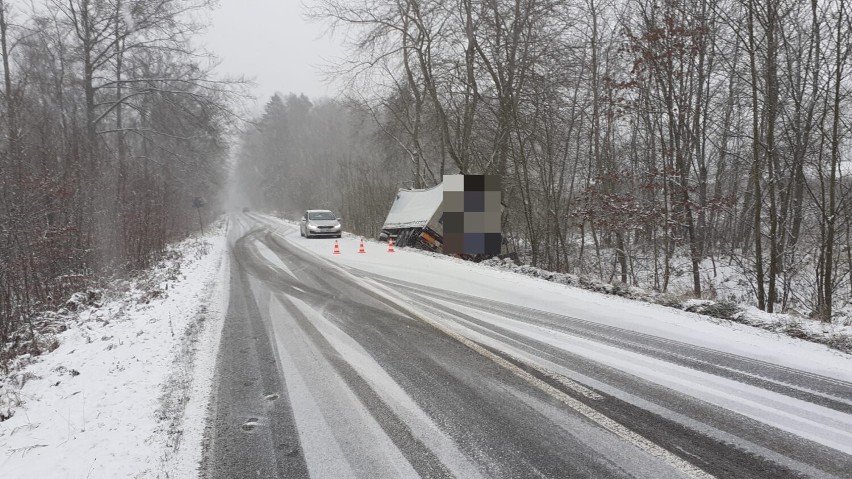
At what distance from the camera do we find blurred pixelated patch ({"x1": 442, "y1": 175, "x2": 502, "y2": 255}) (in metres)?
16.2

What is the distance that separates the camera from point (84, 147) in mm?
12234

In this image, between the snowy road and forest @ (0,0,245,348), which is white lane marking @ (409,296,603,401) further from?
forest @ (0,0,245,348)

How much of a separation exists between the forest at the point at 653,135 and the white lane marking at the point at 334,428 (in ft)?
22.7

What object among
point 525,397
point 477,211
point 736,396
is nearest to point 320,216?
point 477,211

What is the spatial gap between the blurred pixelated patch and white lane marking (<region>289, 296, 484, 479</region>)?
10.5 meters

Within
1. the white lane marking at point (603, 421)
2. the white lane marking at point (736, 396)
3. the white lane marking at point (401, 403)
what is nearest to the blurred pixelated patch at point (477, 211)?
the white lane marking at point (401, 403)

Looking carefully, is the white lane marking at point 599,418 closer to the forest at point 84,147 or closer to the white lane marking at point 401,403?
the white lane marking at point 401,403

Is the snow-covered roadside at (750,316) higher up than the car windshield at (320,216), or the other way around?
the car windshield at (320,216)

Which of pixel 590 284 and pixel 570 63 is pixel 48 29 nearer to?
pixel 570 63

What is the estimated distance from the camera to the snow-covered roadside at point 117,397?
310 cm

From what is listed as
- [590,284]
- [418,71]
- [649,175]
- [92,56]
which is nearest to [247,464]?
[590,284]

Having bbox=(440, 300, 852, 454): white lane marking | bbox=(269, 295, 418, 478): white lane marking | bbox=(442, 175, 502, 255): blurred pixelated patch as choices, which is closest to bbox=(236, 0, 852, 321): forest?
bbox=(442, 175, 502, 255): blurred pixelated patch

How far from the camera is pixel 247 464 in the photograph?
2.98 meters

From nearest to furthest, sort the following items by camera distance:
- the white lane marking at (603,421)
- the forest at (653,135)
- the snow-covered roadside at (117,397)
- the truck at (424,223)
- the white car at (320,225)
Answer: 1. the white lane marking at (603,421)
2. the snow-covered roadside at (117,397)
3. the forest at (653,135)
4. the truck at (424,223)
5. the white car at (320,225)
